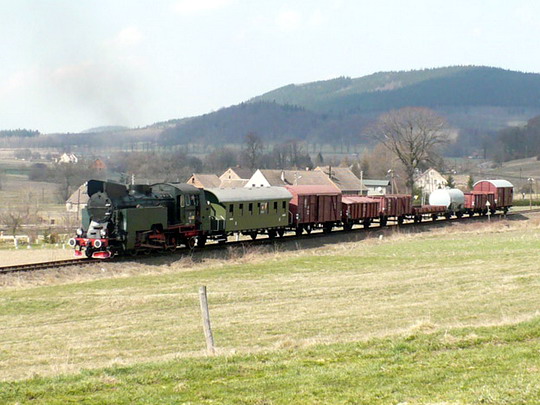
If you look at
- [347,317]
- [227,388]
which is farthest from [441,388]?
[347,317]

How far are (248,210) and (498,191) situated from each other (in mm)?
41689

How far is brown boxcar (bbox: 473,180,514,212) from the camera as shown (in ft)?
252

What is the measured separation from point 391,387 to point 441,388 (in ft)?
2.44

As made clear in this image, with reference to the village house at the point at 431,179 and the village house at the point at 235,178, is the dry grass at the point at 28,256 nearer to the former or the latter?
the village house at the point at 235,178

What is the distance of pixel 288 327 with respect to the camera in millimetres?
19953

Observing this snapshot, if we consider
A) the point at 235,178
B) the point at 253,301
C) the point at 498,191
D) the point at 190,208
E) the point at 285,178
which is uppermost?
the point at 235,178

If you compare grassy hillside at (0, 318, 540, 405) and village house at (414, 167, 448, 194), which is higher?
village house at (414, 167, 448, 194)

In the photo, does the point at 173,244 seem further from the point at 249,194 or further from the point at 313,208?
the point at 313,208

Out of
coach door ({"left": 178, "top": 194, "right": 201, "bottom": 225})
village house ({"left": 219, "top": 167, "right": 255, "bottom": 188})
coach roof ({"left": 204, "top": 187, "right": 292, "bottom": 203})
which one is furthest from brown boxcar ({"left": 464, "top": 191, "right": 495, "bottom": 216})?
village house ({"left": 219, "top": 167, "right": 255, "bottom": 188})

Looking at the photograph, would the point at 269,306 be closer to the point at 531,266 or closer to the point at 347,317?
the point at 347,317

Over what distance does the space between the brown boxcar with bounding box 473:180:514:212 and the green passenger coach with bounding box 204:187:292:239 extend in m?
36.2

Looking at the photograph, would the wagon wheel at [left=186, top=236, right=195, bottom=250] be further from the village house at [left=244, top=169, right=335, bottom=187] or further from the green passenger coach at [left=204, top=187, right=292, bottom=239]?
the village house at [left=244, top=169, right=335, bottom=187]

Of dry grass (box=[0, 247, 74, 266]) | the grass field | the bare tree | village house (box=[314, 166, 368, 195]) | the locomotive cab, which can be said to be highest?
the bare tree

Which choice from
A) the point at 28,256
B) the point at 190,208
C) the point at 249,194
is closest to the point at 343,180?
the point at 28,256
